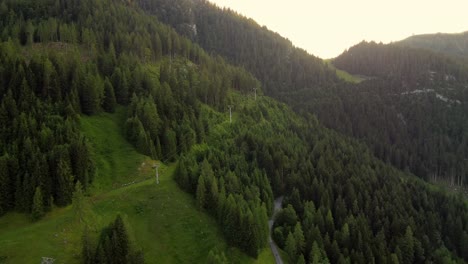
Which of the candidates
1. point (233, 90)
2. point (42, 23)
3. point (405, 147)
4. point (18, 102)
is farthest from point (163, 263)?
point (405, 147)

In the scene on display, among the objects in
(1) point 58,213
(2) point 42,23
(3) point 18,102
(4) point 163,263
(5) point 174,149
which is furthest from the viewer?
(2) point 42,23

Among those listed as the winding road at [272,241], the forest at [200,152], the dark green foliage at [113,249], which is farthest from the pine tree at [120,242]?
the winding road at [272,241]

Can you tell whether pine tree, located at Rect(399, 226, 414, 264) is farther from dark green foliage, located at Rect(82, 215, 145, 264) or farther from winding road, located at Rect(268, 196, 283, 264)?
dark green foliage, located at Rect(82, 215, 145, 264)

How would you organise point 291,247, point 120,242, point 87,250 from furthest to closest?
point 291,247 → point 120,242 → point 87,250

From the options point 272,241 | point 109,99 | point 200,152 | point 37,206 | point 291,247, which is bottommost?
point 272,241

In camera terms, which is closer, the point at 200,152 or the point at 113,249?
the point at 113,249

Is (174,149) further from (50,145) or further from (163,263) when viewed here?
(163,263)

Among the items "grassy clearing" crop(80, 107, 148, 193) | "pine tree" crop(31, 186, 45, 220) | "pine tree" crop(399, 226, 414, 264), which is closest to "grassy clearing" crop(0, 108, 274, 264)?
"grassy clearing" crop(80, 107, 148, 193)

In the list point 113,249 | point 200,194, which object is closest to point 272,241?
point 200,194

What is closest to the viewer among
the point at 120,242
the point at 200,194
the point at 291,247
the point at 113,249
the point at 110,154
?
the point at 113,249

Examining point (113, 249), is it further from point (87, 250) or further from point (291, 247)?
point (291, 247)
